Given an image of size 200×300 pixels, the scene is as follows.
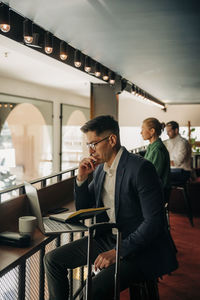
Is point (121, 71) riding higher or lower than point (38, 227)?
higher

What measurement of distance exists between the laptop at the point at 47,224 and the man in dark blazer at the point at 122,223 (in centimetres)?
10

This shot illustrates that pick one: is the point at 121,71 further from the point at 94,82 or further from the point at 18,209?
the point at 18,209

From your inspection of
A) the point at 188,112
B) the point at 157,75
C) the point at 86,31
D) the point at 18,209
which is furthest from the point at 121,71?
the point at 188,112

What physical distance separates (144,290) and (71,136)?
913 cm

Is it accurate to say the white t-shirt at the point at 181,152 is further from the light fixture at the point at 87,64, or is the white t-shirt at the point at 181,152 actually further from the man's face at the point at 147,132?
the light fixture at the point at 87,64

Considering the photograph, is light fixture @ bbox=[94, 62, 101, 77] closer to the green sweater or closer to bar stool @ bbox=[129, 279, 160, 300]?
the green sweater

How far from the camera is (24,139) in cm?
874

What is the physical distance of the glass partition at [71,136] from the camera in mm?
10023

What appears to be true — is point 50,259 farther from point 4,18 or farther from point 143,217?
point 4,18

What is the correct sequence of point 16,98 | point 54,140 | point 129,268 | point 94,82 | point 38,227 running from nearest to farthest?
1. point 129,268
2. point 38,227
3. point 94,82
4. point 16,98
5. point 54,140

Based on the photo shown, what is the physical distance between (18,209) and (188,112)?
10271mm

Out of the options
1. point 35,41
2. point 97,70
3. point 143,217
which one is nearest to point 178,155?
point 97,70

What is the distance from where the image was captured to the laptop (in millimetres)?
2055

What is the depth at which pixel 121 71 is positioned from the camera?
5750mm
